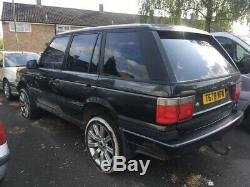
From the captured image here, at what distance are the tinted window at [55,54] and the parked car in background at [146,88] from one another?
0.52ft

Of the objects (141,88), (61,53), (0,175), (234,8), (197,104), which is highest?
(234,8)

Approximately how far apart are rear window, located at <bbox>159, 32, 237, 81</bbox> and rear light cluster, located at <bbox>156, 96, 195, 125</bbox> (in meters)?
0.25

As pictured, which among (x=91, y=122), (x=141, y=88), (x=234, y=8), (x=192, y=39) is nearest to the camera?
(x=141, y=88)

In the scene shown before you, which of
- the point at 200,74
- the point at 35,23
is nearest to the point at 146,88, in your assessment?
the point at 200,74

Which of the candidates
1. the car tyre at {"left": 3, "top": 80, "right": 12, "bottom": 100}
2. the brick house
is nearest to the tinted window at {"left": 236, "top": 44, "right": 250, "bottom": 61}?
the car tyre at {"left": 3, "top": 80, "right": 12, "bottom": 100}

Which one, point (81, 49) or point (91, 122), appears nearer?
point (91, 122)

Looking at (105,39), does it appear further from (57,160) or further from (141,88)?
(57,160)

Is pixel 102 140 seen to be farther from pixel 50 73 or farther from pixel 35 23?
pixel 35 23

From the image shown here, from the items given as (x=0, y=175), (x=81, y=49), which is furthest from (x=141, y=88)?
(x=0, y=175)

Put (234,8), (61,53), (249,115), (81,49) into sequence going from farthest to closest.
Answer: (234,8) < (249,115) < (61,53) < (81,49)

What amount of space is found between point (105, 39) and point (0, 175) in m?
2.02

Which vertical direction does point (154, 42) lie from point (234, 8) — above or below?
below

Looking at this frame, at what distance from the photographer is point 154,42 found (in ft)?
8.90

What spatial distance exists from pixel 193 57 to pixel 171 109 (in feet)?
2.79
